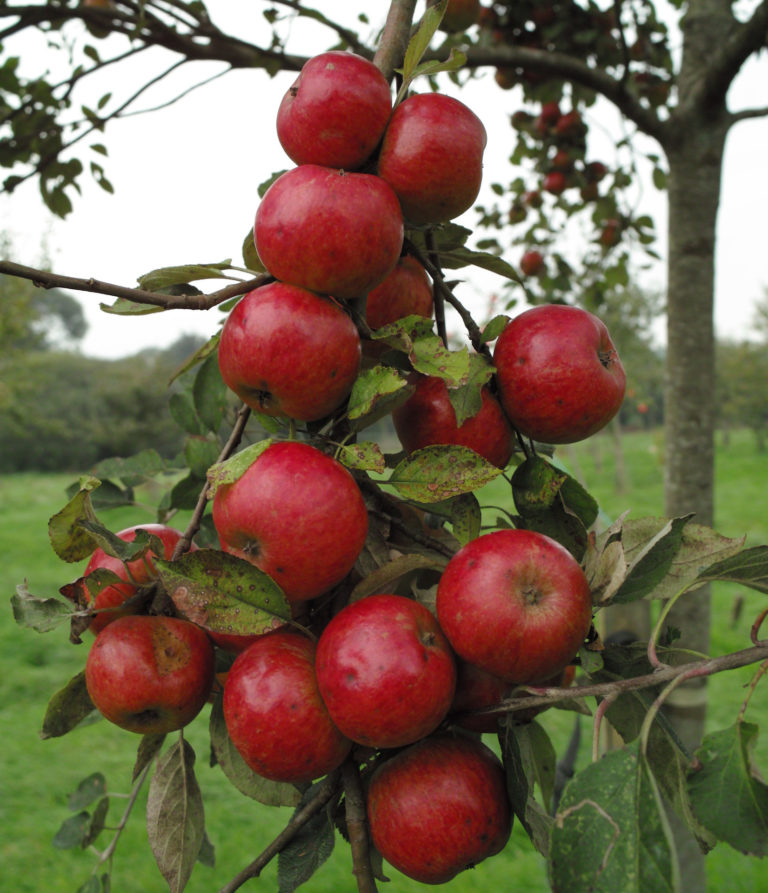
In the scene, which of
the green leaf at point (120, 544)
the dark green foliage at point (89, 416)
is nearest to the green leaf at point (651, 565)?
the green leaf at point (120, 544)

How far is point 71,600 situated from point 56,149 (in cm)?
153

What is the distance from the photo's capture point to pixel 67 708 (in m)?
0.78

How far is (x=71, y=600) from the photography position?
2.47ft

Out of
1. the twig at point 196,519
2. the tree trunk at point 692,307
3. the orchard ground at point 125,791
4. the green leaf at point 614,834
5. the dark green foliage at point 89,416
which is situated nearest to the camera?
the green leaf at point 614,834

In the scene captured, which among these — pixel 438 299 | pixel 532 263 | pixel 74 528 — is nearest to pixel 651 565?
pixel 438 299

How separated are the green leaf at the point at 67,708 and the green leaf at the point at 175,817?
0.35 ft

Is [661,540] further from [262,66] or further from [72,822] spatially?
[262,66]

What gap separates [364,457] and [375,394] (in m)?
0.06

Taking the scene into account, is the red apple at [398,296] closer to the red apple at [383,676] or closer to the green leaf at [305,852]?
the red apple at [383,676]

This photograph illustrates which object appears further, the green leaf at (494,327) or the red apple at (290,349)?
the green leaf at (494,327)

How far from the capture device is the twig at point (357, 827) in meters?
0.64

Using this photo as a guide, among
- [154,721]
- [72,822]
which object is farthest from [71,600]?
[72,822]

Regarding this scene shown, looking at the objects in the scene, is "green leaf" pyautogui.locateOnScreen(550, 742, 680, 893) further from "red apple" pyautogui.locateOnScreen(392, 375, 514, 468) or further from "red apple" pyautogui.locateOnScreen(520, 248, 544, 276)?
"red apple" pyautogui.locateOnScreen(520, 248, 544, 276)

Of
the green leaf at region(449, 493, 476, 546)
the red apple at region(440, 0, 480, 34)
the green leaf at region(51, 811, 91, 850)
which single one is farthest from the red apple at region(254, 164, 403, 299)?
the red apple at region(440, 0, 480, 34)
